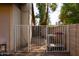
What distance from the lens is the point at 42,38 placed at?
13.2 meters

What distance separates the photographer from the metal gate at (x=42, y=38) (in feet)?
40.4

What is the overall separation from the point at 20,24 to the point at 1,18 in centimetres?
119

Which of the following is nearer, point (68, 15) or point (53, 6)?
point (53, 6)

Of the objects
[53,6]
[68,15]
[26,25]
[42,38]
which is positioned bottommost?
[42,38]

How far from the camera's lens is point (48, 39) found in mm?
12766

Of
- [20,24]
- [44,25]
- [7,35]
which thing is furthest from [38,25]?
[7,35]

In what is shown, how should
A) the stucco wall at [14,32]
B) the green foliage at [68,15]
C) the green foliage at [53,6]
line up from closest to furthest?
1. the green foliage at [53,6]
2. the green foliage at [68,15]
3. the stucco wall at [14,32]

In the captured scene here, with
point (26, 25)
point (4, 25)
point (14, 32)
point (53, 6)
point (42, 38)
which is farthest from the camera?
point (42, 38)

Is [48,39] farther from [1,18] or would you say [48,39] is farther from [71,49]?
[1,18]

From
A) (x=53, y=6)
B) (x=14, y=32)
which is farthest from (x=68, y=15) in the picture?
(x=14, y=32)

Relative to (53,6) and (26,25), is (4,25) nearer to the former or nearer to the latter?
(26,25)

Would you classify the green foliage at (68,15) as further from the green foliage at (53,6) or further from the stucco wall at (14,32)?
the stucco wall at (14,32)

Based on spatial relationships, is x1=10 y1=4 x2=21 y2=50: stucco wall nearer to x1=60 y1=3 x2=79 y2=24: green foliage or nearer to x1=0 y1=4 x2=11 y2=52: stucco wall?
x1=0 y1=4 x2=11 y2=52: stucco wall

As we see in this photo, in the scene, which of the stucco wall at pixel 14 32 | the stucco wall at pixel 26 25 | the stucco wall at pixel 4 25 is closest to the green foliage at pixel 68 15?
the stucco wall at pixel 26 25
